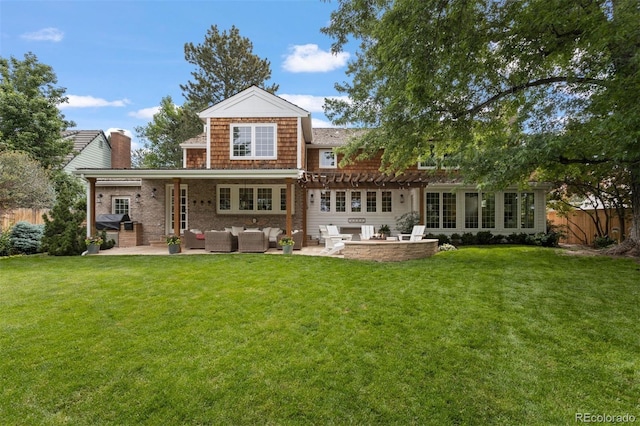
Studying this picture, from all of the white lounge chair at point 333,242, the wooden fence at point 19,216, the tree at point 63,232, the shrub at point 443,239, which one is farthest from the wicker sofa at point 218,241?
the shrub at point 443,239

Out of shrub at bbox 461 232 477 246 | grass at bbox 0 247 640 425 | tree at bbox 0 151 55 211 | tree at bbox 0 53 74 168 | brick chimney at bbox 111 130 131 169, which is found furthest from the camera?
brick chimney at bbox 111 130 131 169

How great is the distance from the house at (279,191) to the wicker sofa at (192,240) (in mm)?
533

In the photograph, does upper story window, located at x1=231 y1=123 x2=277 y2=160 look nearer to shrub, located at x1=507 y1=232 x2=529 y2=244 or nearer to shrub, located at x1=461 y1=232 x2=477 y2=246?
shrub, located at x1=461 y1=232 x2=477 y2=246

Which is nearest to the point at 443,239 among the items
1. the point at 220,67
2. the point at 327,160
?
the point at 327,160

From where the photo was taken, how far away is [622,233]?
45.0ft

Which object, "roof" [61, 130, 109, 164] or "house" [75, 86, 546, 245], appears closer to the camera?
"house" [75, 86, 546, 245]

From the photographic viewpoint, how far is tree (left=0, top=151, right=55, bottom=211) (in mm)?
11279

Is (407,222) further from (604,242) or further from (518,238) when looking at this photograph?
(604,242)

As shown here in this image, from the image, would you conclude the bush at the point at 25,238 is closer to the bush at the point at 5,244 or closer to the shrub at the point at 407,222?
the bush at the point at 5,244

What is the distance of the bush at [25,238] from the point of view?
11.1m

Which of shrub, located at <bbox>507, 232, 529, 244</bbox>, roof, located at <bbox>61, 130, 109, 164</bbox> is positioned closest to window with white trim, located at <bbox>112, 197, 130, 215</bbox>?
roof, located at <bbox>61, 130, 109, 164</bbox>

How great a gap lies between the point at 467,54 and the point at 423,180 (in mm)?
5759

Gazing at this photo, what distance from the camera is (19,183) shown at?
37.9ft

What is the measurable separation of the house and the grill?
77cm
